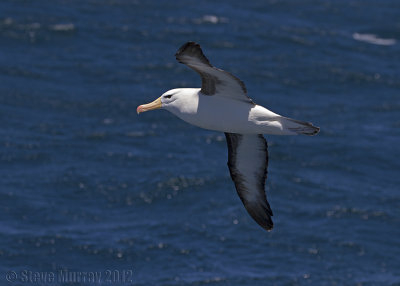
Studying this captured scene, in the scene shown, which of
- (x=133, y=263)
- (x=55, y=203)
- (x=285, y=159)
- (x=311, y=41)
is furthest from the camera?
(x=311, y=41)

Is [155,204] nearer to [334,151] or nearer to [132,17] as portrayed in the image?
[334,151]

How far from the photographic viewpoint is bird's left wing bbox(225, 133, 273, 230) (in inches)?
768

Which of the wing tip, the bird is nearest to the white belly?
the bird

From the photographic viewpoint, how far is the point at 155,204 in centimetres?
3634

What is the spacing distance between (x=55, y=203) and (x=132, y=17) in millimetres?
19323

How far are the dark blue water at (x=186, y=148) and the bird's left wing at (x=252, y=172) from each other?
12937 millimetres

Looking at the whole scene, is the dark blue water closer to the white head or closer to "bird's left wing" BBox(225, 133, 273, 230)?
"bird's left wing" BBox(225, 133, 273, 230)

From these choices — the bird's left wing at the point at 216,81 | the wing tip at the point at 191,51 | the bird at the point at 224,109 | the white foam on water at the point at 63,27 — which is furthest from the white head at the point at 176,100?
the white foam on water at the point at 63,27

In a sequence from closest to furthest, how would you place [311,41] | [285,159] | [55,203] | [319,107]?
[55,203] < [285,159] < [319,107] < [311,41]

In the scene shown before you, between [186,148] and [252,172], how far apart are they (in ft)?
66.1

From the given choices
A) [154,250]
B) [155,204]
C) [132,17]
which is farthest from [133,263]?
[132,17]

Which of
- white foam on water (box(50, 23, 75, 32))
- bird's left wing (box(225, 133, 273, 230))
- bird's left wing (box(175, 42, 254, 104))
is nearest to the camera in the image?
bird's left wing (box(175, 42, 254, 104))

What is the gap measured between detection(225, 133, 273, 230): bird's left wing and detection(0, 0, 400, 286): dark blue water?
12.9 meters

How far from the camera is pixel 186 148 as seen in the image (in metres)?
39.9
